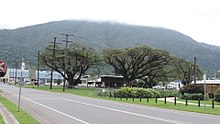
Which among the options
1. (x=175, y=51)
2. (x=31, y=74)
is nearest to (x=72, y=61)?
(x=175, y=51)

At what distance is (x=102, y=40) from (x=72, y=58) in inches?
2530

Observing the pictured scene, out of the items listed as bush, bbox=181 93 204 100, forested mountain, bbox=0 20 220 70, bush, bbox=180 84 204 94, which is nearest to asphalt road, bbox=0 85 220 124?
bush, bbox=181 93 204 100

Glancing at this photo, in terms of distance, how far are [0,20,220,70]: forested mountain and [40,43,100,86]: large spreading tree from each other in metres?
17.5

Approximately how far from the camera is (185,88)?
2021 inches

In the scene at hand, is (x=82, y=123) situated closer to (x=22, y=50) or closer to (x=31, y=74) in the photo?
(x=31, y=74)

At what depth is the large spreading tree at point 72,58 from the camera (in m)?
83.2

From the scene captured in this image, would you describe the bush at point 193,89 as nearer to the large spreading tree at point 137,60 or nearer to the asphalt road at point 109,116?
the asphalt road at point 109,116

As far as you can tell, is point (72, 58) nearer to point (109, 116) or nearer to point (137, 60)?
point (137, 60)

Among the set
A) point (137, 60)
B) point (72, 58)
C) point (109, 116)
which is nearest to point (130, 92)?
point (109, 116)

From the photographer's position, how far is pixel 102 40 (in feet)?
488

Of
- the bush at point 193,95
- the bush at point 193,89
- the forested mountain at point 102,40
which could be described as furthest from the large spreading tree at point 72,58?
the bush at point 193,95

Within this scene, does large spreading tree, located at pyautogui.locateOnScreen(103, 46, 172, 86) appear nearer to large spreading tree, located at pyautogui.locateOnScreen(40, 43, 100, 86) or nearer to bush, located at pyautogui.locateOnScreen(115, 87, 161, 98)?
large spreading tree, located at pyautogui.locateOnScreen(40, 43, 100, 86)

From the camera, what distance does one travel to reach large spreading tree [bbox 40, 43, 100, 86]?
83.2 metres

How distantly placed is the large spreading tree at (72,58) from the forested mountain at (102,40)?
57.6 feet
